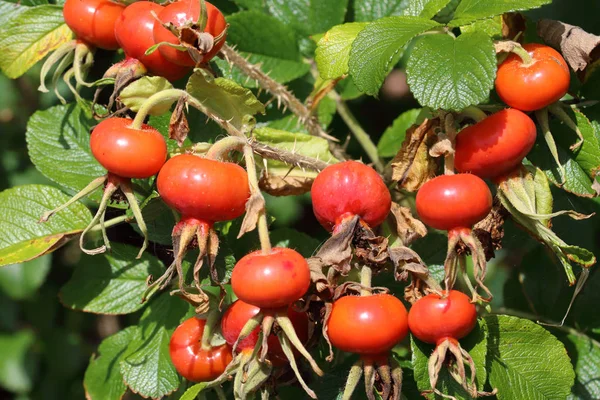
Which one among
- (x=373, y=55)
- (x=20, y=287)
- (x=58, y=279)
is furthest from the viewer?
(x=58, y=279)

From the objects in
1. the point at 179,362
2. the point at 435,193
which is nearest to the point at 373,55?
the point at 435,193

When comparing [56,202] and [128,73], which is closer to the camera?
[128,73]

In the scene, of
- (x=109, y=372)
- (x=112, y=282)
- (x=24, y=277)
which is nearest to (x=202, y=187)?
(x=112, y=282)

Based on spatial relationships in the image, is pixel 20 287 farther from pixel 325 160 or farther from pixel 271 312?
pixel 271 312

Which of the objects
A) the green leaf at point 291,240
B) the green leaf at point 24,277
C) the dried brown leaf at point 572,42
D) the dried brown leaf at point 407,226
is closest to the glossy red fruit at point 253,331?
the dried brown leaf at point 407,226

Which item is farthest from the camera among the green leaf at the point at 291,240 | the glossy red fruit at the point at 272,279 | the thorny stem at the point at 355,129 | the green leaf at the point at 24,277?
the green leaf at the point at 24,277

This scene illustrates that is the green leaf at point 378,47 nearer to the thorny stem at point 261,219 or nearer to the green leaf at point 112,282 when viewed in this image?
the thorny stem at point 261,219

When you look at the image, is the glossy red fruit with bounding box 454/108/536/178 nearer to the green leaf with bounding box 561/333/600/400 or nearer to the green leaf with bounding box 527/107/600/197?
the green leaf with bounding box 527/107/600/197

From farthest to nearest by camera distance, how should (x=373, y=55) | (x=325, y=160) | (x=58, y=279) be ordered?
(x=58, y=279), (x=325, y=160), (x=373, y=55)
